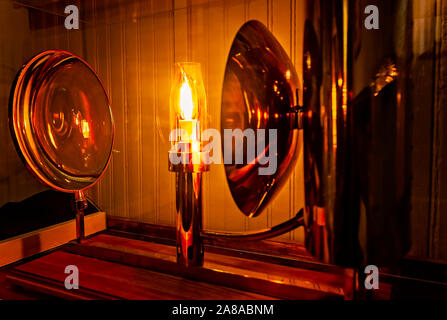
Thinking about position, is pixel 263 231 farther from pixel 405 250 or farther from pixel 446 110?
pixel 446 110

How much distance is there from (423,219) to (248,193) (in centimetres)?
31

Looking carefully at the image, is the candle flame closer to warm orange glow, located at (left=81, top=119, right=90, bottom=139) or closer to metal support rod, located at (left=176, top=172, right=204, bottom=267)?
metal support rod, located at (left=176, top=172, right=204, bottom=267)

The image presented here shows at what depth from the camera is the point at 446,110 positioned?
52 cm

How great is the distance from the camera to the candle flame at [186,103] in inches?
20.9

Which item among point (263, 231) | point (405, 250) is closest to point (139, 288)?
point (263, 231)

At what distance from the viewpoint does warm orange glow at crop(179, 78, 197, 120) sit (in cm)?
53

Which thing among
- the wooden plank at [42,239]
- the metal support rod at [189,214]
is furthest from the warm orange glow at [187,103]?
the wooden plank at [42,239]

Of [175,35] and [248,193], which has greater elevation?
[175,35]

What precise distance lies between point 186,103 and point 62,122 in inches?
10.6

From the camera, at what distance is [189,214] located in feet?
1.63

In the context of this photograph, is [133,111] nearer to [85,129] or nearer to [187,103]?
[85,129]

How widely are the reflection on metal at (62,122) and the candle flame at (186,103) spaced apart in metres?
0.20

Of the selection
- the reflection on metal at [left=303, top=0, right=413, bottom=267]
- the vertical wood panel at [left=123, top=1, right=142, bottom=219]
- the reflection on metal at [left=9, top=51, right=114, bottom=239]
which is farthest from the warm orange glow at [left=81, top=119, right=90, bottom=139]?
the reflection on metal at [left=303, top=0, right=413, bottom=267]

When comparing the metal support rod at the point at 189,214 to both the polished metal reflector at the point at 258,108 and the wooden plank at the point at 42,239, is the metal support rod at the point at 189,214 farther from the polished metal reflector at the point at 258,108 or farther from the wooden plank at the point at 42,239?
the wooden plank at the point at 42,239
